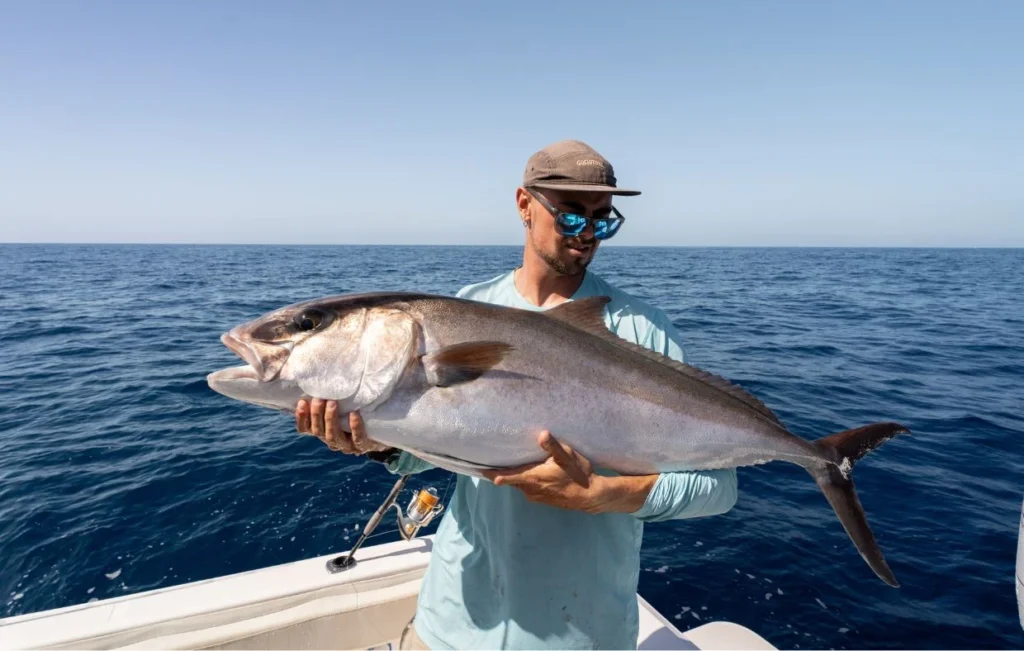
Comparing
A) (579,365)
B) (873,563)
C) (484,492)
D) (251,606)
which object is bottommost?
(251,606)

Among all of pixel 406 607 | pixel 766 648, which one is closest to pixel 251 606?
pixel 406 607

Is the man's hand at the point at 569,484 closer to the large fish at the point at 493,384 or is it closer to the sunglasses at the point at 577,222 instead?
the large fish at the point at 493,384

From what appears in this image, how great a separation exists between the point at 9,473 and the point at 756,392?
1420cm

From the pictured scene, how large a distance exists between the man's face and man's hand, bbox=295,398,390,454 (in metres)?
1.25

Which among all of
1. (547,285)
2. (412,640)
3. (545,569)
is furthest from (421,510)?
(547,285)

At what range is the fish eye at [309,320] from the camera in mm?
2439

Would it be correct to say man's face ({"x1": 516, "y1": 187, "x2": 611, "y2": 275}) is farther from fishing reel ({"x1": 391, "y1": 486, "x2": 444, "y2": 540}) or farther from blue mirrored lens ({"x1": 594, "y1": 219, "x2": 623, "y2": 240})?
fishing reel ({"x1": 391, "y1": 486, "x2": 444, "y2": 540})

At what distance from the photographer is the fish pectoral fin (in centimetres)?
237

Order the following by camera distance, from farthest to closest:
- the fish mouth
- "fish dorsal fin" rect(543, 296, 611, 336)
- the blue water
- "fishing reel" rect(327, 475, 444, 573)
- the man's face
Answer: the blue water
"fishing reel" rect(327, 475, 444, 573)
the man's face
"fish dorsal fin" rect(543, 296, 611, 336)
the fish mouth

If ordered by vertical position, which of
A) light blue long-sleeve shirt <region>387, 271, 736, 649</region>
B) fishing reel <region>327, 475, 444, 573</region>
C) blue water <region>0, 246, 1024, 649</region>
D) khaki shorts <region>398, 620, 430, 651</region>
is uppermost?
light blue long-sleeve shirt <region>387, 271, 736, 649</region>

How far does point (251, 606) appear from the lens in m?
4.06

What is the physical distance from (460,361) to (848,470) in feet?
7.15

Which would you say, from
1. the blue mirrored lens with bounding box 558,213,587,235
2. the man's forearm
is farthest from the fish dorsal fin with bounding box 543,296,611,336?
the man's forearm

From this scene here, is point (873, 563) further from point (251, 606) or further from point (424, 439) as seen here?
point (251, 606)
